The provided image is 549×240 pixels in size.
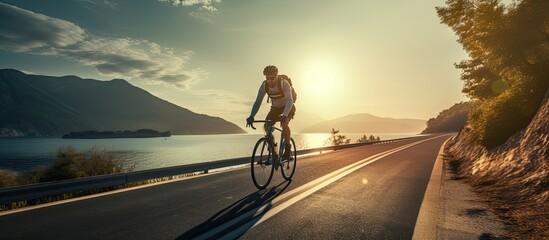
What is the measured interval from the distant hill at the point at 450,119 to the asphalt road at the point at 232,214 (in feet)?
488

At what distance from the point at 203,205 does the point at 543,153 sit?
6.72 m

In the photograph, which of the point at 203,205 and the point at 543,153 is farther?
the point at 543,153

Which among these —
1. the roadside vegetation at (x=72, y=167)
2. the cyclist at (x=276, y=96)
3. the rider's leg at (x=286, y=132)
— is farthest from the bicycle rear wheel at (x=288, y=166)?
the roadside vegetation at (x=72, y=167)

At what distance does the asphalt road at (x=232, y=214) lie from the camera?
11.9 ft

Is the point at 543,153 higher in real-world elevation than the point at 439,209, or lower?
higher

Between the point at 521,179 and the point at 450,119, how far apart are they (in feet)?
546

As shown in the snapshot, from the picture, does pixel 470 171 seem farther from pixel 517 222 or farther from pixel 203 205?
pixel 203 205

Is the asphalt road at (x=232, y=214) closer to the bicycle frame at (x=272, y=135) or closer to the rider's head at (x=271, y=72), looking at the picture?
the bicycle frame at (x=272, y=135)

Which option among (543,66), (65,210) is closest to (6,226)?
(65,210)

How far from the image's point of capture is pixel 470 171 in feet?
30.7

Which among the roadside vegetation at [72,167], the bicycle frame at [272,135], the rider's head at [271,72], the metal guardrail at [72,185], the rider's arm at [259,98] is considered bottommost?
the roadside vegetation at [72,167]

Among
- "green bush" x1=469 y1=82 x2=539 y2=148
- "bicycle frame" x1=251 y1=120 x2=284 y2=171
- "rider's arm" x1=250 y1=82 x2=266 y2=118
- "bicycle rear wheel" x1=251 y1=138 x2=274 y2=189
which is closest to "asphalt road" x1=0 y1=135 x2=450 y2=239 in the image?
"bicycle rear wheel" x1=251 y1=138 x2=274 y2=189

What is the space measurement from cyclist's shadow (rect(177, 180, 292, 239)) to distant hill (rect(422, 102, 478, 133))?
149346 millimetres

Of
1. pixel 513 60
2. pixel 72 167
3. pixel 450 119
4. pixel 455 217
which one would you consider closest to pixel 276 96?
pixel 455 217
